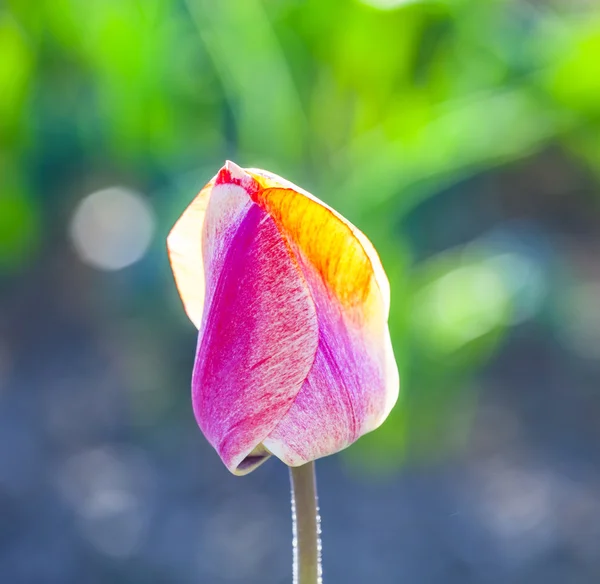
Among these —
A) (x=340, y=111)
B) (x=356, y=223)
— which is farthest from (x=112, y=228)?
(x=356, y=223)

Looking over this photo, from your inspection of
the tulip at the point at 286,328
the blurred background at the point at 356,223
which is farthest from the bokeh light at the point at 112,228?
the tulip at the point at 286,328

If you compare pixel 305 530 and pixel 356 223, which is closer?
pixel 305 530

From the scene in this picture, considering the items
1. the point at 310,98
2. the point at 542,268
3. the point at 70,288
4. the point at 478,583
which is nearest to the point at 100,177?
the point at 70,288

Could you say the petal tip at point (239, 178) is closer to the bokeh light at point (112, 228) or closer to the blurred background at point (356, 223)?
the blurred background at point (356, 223)

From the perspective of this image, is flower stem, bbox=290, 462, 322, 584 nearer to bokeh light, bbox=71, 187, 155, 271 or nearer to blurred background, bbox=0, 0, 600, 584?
blurred background, bbox=0, 0, 600, 584

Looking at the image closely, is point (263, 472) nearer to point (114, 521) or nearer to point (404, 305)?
point (114, 521)

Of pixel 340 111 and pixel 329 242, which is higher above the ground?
pixel 340 111

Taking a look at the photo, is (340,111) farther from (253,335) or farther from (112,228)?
(253,335)
